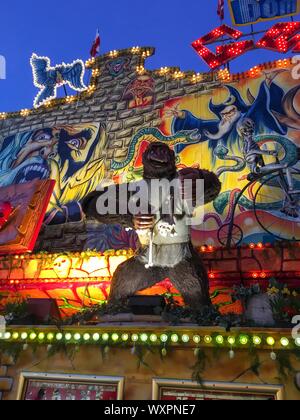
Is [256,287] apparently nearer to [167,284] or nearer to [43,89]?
[167,284]

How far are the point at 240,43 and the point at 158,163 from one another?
651cm

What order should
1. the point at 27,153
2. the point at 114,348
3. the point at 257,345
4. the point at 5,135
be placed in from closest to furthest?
the point at 257,345
the point at 114,348
the point at 27,153
the point at 5,135

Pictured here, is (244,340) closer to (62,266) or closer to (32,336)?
(32,336)

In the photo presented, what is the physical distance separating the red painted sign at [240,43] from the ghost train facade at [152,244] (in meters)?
0.58

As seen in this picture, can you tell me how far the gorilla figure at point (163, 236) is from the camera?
5465 millimetres

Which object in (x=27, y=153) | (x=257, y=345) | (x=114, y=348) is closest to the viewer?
(x=257, y=345)

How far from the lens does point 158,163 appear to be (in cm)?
562

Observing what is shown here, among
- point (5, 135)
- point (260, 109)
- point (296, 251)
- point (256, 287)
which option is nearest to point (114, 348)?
point (256, 287)

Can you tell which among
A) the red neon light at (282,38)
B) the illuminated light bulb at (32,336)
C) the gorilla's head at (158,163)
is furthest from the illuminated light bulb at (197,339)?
the red neon light at (282,38)

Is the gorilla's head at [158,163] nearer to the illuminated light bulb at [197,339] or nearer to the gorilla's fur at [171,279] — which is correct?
the gorilla's fur at [171,279]

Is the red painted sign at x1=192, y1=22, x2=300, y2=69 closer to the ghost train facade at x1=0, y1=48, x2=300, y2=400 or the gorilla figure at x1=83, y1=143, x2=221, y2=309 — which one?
the ghost train facade at x1=0, y1=48, x2=300, y2=400

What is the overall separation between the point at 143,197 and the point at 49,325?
2.15m

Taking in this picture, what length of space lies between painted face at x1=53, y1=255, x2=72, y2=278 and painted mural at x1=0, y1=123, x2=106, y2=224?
5.27ft

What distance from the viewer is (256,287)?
197 inches
